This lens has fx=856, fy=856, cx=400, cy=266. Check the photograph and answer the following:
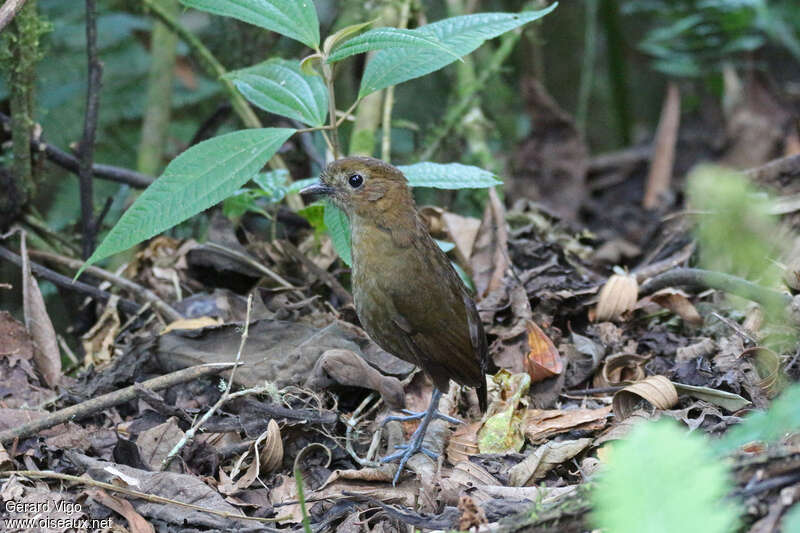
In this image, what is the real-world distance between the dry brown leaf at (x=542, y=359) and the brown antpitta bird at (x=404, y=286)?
0.19 m

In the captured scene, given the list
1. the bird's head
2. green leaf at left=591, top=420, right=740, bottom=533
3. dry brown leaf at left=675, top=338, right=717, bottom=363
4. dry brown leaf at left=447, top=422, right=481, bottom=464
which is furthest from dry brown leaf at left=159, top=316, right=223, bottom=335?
green leaf at left=591, top=420, right=740, bottom=533

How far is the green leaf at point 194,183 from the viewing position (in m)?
2.62

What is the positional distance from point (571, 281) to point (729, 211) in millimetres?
2354

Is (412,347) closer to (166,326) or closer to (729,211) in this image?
(166,326)

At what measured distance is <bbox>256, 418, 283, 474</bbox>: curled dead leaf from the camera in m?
2.65

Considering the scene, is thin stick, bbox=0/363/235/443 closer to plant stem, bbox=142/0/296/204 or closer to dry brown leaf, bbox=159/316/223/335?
dry brown leaf, bbox=159/316/223/335

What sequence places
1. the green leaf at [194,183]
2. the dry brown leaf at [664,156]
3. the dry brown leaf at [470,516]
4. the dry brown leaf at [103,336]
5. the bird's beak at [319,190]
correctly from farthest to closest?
the dry brown leaf at [664,156]
the dry brown leaf at [103,336]
the bird's beak at [319,190]
the green leaf at [194,183]
the dry brown leaf at [470,516]

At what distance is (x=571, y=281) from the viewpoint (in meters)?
3.54

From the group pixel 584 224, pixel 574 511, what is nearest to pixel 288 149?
pixel 584 224

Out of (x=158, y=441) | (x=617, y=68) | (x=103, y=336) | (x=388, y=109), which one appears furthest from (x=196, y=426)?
(x=617, y=68)

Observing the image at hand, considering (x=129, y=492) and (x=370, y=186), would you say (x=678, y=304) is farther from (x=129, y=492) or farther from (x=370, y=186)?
(x=129, y=492)

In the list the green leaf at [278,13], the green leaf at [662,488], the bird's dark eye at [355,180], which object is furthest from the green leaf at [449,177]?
the green leaf at [662,488]

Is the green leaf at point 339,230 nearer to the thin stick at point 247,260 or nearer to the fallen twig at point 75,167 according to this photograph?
the thin stick at point 247,260

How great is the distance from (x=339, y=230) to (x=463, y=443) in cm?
89
